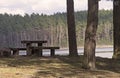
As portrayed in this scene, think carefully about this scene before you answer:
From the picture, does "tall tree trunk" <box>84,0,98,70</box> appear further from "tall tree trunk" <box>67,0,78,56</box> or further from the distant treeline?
the distant treeline

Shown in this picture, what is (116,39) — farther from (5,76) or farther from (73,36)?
(5,76)

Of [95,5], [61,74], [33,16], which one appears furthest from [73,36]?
[33,16]

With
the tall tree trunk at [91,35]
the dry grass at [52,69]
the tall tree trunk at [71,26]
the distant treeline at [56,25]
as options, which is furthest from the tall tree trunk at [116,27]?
the distant treeline at [56,25]

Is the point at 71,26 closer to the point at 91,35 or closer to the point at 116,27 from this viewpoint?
the point at 116,27

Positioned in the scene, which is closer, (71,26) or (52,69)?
(52,69)

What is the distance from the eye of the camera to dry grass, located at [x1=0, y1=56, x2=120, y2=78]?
35.9ft

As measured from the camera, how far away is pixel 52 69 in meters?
11.9

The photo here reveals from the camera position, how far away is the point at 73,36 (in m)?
16.5

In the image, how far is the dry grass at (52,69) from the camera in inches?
430

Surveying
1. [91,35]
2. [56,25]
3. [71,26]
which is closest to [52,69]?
[91,35]

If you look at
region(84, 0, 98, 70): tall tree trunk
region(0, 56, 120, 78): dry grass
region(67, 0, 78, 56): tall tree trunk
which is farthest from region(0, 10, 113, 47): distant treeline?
region(84, 0, 98, 70): tall tree trunk

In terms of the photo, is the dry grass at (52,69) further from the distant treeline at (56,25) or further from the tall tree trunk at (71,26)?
the distant treeline at (56,25)

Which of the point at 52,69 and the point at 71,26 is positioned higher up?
the point at 71,26

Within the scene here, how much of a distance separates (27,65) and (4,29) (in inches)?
2740
